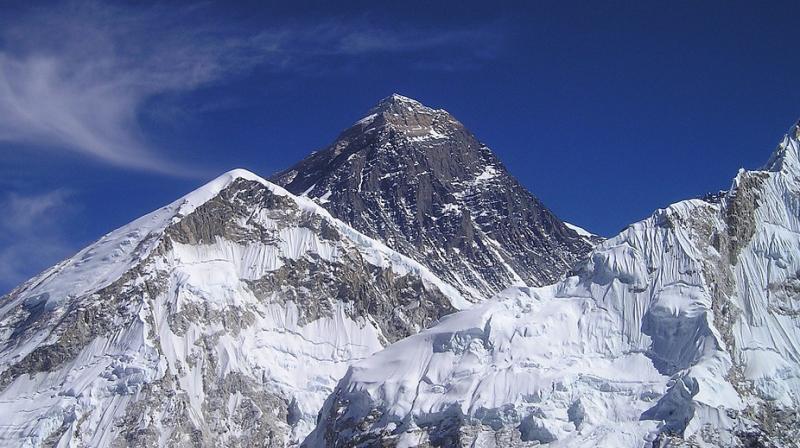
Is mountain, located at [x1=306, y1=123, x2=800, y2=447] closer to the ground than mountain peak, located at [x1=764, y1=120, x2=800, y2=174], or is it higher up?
closer to the ground

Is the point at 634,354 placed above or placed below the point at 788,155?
below

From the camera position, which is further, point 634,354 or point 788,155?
point 788,155

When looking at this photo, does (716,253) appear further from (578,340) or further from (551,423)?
(551,423)

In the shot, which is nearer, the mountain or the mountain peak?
the mountain

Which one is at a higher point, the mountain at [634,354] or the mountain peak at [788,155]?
the mountain peak at [788,155]

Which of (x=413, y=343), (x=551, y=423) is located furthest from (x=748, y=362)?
(x=413, y=343)

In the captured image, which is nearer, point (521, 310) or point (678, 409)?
point (678, 409)

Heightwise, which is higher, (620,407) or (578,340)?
(578,340)

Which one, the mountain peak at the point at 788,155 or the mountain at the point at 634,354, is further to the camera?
the mountain peak at the point at 788,155
